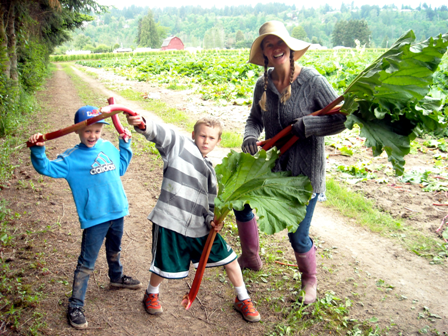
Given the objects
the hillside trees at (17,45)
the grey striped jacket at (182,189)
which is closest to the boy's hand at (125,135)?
the grey striped jacket at (182,189)

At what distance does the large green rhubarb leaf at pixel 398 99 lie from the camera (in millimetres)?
1779

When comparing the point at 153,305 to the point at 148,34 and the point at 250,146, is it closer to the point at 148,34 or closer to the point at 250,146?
the point at 250,146

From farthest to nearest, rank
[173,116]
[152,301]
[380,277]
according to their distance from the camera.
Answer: [173,116] → [380,277] → [152,301]

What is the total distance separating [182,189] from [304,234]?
3.35ft

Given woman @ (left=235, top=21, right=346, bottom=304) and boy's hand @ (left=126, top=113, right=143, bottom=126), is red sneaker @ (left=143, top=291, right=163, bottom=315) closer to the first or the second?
woman @ (left=235, top=21, right=346, bottom=304)

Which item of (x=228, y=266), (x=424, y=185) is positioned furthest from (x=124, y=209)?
(x=424, y=185)

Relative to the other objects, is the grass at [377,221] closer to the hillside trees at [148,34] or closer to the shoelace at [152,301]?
the shoelace at [152,301]

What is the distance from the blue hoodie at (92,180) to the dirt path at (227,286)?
81 centimetres

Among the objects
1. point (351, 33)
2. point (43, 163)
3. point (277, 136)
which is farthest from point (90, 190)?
point (351, 33)

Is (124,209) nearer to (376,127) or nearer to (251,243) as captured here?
(251,243)

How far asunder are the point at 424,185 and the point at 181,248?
464 cm

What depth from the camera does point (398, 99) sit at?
188 cm

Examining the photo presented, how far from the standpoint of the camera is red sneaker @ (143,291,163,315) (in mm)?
2771

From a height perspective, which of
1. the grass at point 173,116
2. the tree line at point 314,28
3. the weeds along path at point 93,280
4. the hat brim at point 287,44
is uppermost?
the hat brim at point 287,44
